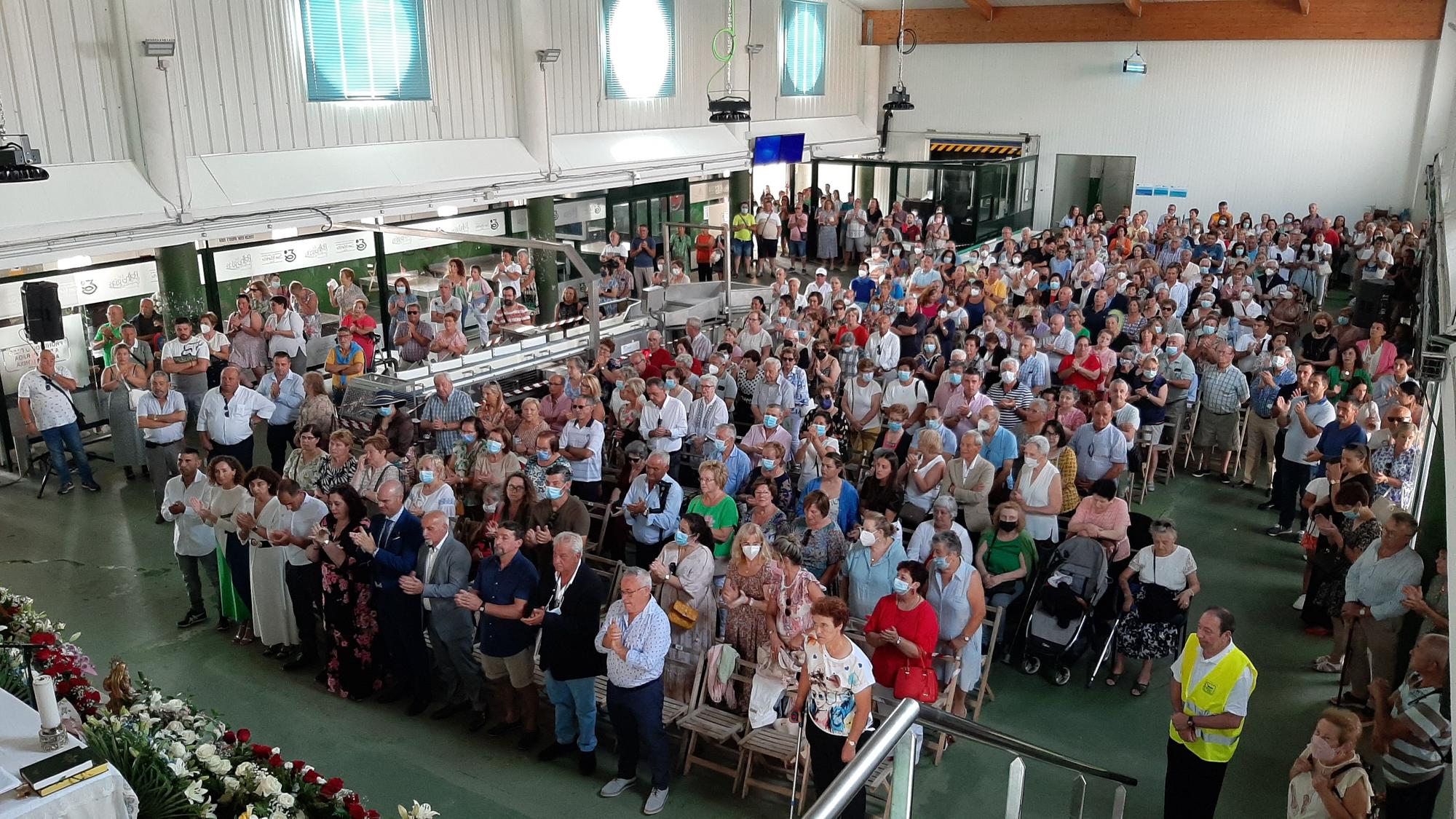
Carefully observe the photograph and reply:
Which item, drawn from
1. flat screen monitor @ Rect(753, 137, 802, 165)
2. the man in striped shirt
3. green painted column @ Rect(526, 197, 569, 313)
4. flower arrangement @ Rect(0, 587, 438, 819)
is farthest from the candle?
flat screen monitor @ Rect(753, 137, 802, 165)

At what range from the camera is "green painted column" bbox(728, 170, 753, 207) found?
21203mm

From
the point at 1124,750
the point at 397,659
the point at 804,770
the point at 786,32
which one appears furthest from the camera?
the point at 786,32

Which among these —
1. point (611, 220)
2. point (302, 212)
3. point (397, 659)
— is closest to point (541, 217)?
point (611, 220)

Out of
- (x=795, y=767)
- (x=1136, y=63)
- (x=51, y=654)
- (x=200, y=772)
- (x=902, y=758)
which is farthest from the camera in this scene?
(x=1136, y=63)

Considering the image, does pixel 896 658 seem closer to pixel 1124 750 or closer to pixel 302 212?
pixel 1124 750

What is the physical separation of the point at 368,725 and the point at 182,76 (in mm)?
7708

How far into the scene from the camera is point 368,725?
21.1ft

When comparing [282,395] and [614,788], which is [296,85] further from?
[614,788]

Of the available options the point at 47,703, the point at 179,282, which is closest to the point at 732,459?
the point at 47,703

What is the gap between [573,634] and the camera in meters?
5.68

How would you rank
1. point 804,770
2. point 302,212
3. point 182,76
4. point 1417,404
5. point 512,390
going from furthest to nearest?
point 302,212 < point 182,76 < point 512,390 < point 1417,404 < point 804,770

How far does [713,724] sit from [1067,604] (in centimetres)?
236

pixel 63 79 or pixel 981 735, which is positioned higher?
pixel 63 79

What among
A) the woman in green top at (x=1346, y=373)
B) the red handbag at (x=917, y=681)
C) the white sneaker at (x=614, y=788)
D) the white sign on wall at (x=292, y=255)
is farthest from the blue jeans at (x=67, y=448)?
the woman in green top at (x=1346, y=373)
